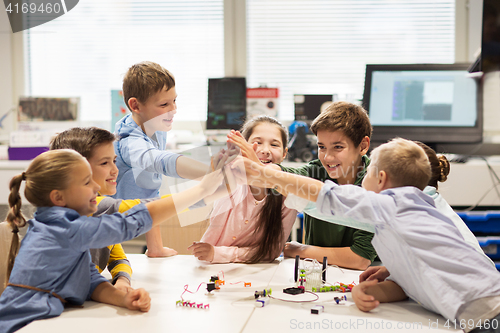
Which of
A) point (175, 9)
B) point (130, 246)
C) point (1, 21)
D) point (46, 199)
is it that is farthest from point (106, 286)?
point (1, 21)

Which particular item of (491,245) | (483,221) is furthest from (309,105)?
(491,245)

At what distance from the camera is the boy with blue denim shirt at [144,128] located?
4.15ft

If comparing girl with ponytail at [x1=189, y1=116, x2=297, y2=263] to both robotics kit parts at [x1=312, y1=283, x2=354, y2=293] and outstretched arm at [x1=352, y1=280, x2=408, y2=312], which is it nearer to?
robotics kit parts at [x1=312, y1=283, x2=354, y2=293]

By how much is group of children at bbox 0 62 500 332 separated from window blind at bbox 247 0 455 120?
5.94 feet

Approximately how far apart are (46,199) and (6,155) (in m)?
2.03

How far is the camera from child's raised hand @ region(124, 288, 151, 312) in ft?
2.81

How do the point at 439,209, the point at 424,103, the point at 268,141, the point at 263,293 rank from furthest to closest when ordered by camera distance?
the point at 424,103
the point at 268,141
the point at 439,209
the point at 263,293

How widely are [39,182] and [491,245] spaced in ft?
7.20

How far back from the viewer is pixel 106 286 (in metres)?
0.93

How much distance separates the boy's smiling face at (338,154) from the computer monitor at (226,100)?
1.45 meters

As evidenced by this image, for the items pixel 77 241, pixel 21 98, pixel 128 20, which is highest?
pixel 128 20

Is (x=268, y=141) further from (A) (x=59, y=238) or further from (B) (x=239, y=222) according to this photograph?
(A) (x=59, y=238)

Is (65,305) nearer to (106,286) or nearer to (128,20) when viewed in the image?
(106,286)

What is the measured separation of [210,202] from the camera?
1134 millimetres
